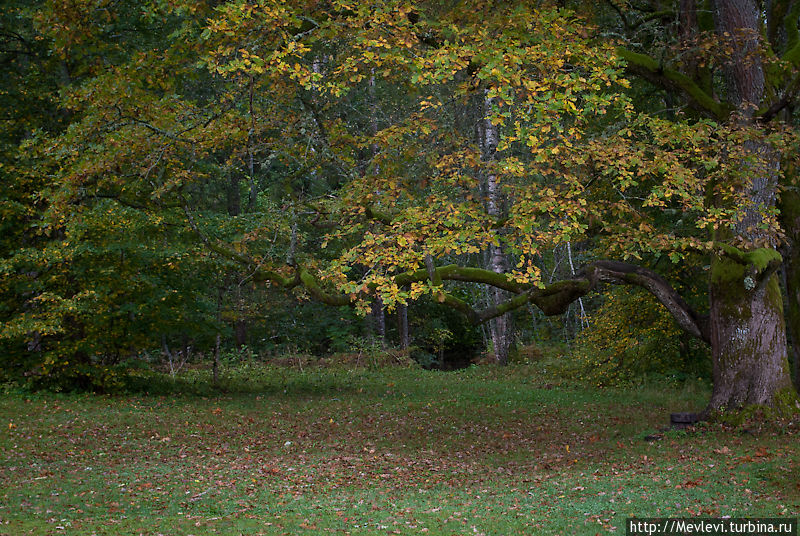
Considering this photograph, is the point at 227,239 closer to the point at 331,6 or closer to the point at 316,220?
the point at 316,220

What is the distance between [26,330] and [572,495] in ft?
38.2

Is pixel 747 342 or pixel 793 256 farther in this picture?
pixel 793 256

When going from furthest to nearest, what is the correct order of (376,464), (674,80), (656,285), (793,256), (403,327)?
(403,327)
(793,256)
(674,80)
(656,285)
(376,464)

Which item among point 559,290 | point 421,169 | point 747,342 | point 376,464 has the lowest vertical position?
point 376,464

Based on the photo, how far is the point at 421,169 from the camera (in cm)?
1631

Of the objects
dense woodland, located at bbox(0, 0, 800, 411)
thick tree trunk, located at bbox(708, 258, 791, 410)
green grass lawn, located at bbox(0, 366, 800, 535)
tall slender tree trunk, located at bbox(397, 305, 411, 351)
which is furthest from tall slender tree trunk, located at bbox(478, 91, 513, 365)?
thick tree trunk, located at bbox(708, 258, 791, 410)

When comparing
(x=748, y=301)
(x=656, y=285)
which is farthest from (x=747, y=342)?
(x=656, y=285)

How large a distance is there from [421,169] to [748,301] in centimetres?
753

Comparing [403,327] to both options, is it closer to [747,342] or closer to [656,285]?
[656,285]

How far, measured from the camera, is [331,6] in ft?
39.9

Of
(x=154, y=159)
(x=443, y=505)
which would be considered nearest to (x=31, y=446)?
(x=154, y=159)

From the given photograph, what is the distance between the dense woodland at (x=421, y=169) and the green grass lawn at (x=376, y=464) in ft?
6.26

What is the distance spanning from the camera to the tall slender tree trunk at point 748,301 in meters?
11.4

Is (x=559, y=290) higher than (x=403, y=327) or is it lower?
higher
